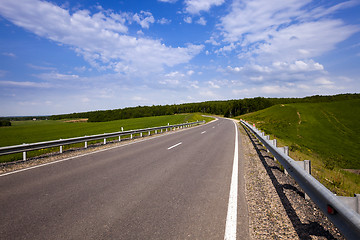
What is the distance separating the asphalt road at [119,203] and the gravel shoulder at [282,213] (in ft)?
0.74

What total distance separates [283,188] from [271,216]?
5.13 ft

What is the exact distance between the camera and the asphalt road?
3.00 m

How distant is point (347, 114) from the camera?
4969cm

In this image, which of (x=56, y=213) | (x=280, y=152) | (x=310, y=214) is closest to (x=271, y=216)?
(x=310, y=214)

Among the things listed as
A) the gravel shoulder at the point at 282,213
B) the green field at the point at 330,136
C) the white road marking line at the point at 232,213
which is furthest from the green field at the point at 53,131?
the green field at the point at 330,136

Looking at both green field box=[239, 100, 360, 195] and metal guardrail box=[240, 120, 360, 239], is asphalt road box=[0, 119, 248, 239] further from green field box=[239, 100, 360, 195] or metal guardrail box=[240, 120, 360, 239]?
green field box=[239, 100, 360, 195]

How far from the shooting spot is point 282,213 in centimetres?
341

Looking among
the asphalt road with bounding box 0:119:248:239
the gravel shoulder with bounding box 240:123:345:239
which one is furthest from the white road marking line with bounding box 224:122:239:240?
the gravel shoulder with bounding box 240:123:345:239

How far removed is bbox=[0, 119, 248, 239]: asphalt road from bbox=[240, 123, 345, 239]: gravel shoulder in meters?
0.23

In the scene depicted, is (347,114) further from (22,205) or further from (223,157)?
(22,205)

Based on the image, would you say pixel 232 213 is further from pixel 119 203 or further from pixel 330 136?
pixel 330 136

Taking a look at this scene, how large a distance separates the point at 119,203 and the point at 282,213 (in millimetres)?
3237

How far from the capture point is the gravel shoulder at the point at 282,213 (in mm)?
2797

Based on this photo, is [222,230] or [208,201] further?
[208,201]
